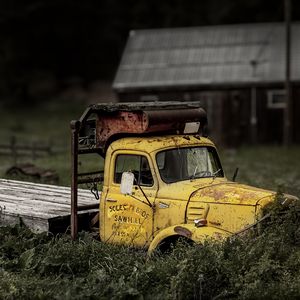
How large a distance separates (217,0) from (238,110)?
774 inches

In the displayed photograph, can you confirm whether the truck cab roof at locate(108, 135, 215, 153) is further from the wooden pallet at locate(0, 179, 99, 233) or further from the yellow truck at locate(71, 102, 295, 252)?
the wooden pallet at locate(0, 179, 99, 233)

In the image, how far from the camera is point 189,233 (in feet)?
32.7

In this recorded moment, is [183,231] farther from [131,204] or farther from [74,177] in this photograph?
[74,177]

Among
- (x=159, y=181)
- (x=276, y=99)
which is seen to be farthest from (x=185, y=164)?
(x=276, y=99)

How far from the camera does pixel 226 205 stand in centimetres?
1002

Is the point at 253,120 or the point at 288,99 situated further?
the point at 253,120

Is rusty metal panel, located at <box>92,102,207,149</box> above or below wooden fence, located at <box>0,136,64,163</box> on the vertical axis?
above

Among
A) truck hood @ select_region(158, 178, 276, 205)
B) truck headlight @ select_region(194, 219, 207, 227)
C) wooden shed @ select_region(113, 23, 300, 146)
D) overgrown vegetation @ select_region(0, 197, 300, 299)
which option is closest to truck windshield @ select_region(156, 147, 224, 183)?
truck hood @ select_region(158, 178, 276, 205)

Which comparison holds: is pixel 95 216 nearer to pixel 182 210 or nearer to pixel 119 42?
pixel 182 210

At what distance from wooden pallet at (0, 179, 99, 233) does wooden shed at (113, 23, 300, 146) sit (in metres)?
20.8

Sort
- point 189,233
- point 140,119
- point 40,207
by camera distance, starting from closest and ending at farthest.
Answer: point 189,233, point 140,119, point 40,207

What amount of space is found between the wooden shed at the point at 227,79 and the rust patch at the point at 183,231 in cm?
2447

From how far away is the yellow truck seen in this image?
1008cm

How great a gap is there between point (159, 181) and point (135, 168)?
48 centimetres
